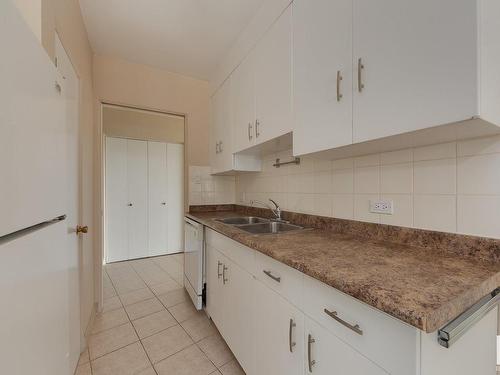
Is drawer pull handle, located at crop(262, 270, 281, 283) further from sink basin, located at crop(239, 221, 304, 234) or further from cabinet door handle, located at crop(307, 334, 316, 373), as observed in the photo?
sink basin, located at crop(239, 221, 304, 234)

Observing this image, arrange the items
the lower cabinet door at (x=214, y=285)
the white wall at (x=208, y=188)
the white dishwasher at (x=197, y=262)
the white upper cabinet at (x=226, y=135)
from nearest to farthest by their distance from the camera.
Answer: the lower cabinet door at (x=214, y=285) < the white dishwasher at (x=197, y=262) < the white upper cabinet at (x=226, y=135) < the white wall at (x=208, y=188)

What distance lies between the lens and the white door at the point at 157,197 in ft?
12.6

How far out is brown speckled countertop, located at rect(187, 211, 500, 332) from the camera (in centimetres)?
52

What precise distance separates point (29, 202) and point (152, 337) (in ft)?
5.45

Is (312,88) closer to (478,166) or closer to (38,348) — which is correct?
(478,166)

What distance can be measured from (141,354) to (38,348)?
123 centimetres

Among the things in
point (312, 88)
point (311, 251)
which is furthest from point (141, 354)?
point (312, 88)

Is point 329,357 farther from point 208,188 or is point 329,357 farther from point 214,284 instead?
point 208,188

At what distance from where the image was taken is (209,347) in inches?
64.6

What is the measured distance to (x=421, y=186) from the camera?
1.02m

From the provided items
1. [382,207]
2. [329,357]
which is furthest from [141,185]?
[329,357]

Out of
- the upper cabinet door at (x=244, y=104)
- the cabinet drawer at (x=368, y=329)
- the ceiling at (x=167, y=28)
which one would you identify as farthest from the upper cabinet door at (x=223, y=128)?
the cabinet drawer at (x=368, y=329)

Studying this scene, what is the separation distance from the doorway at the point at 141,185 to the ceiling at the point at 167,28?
3.85 feet

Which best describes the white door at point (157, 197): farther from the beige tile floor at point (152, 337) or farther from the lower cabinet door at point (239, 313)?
the lower cabinet door at point (239, 313)
